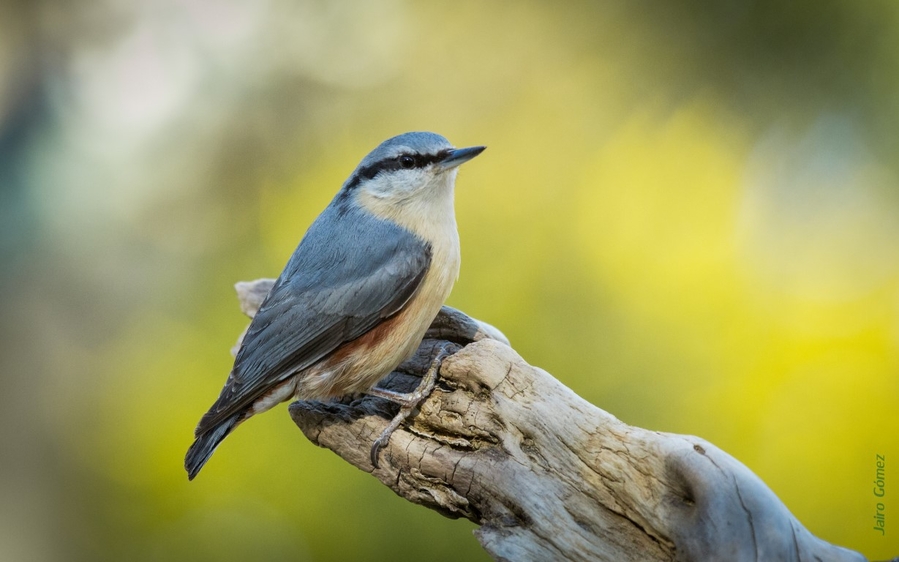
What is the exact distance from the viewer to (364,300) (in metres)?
1.79

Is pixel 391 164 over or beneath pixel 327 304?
over

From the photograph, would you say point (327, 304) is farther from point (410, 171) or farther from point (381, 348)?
point (410, 171)

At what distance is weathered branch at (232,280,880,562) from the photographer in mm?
1333

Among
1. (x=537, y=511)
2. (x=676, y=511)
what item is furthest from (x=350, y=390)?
(x=676, y=511)

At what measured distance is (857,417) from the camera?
1713 mm

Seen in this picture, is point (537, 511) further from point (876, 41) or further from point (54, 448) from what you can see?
point (54, 448)

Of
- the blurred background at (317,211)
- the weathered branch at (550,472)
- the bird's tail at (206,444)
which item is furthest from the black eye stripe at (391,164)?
the bird's tail at (206,444)

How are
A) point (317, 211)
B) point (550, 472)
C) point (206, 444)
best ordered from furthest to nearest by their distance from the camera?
point (317, 211)
point (206, 444)
point (550, 472)

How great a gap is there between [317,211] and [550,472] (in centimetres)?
128

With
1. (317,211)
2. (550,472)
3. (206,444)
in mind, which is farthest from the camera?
(317,211)

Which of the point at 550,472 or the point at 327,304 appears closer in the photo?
the point at 550,472

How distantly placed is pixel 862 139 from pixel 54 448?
256cm

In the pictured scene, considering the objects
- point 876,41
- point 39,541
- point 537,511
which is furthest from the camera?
point 39,541

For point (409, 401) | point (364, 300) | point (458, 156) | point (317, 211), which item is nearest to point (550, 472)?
point (409, 401)
